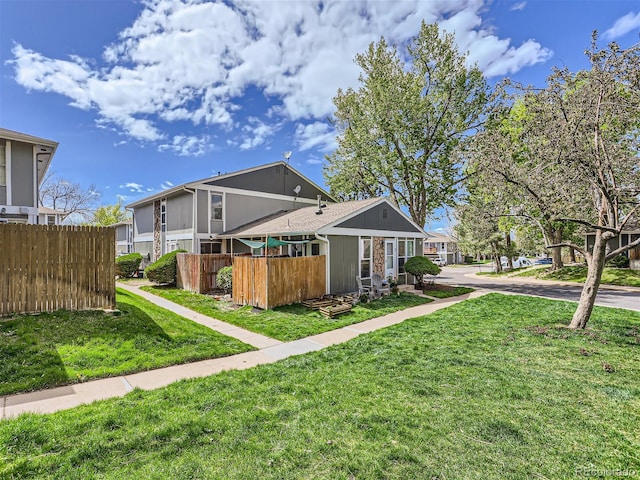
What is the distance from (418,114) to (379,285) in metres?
12.7

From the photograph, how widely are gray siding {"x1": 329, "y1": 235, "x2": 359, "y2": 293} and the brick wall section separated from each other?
4.49 ft

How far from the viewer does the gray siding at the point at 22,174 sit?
37.7ft

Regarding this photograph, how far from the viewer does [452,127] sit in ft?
67.6

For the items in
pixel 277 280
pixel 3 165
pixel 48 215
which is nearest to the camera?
pixel 277 280

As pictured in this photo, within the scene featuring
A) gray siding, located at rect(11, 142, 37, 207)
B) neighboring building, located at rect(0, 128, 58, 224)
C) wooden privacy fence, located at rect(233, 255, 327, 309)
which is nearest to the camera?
wooden privacy fence, located at rect(233, 255, 327, 309)

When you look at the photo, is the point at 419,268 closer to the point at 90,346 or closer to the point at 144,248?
the point at 90,346

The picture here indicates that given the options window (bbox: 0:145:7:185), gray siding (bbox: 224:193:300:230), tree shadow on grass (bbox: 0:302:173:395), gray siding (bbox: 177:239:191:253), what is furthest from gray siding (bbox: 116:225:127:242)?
tree shadow on grass (bbox: 0:302:173:395)

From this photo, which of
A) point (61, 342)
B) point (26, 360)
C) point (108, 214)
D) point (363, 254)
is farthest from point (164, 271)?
point (108, 214)

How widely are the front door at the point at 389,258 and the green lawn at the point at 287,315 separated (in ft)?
7.22

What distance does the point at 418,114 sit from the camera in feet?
65.1

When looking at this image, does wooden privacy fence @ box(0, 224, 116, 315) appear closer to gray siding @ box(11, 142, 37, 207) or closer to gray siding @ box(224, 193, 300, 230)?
gray siding @ box(11, 142, 37, 207)

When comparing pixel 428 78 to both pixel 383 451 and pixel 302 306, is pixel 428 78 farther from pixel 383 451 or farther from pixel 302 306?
pixel 383 451

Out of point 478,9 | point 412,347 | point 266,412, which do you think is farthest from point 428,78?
point 266,412

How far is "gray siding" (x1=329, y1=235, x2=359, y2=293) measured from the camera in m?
12.4
